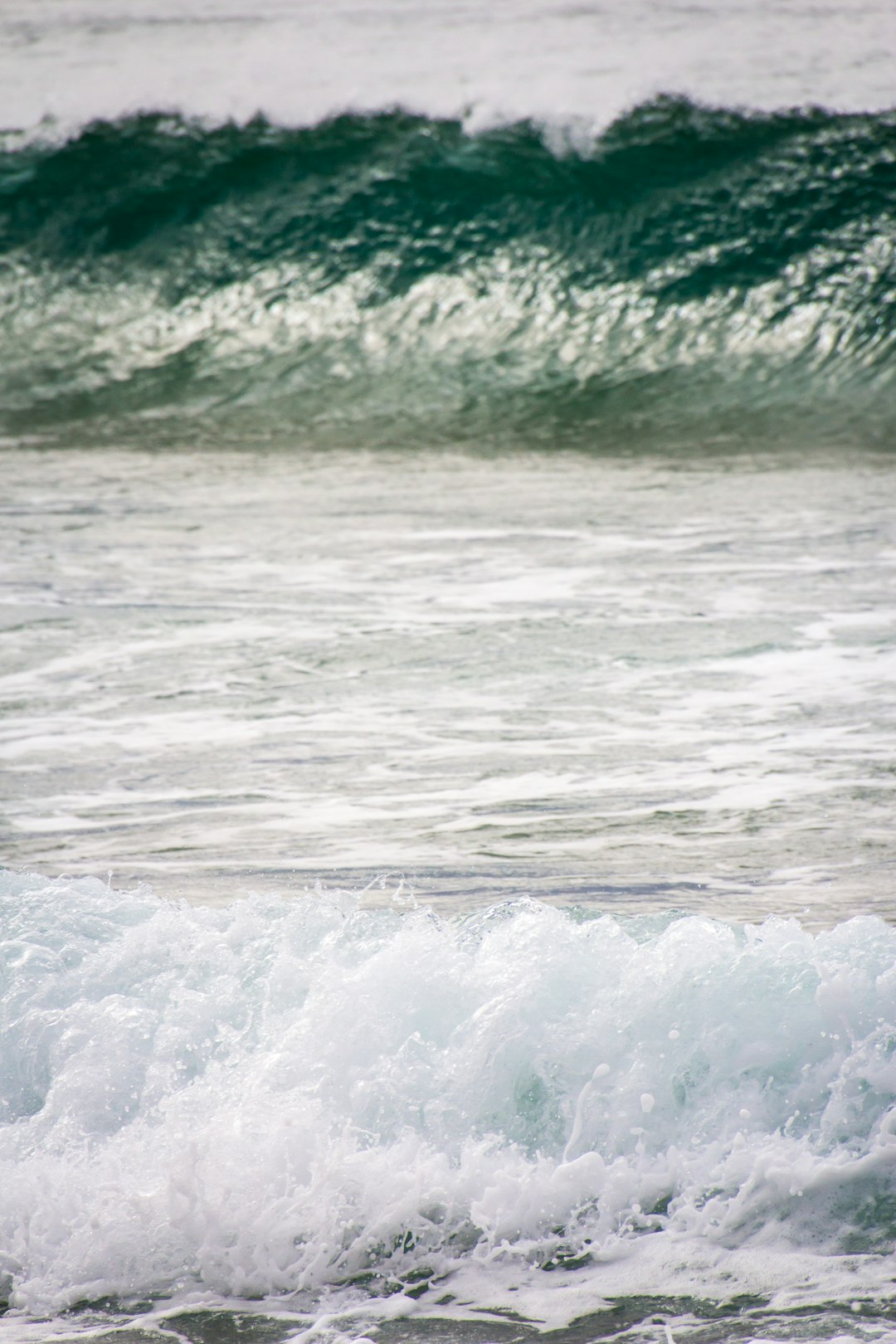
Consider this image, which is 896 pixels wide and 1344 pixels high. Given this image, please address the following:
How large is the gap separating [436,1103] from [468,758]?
5.82 feet

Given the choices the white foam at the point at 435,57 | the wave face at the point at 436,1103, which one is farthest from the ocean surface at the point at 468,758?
the white foam at the point at 435,57

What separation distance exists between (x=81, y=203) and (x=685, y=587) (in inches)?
369

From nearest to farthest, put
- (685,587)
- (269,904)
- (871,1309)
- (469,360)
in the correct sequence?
(871,1309)
(269,904)
(685,587)
(469,360)

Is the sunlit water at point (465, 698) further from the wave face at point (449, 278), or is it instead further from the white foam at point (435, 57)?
the white foam at point (435, 57)

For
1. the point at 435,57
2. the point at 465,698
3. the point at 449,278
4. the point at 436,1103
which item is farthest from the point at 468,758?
the point at 435,57

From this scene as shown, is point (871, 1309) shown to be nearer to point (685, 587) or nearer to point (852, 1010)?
point (852, 1010)

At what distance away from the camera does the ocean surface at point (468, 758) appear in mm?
2146

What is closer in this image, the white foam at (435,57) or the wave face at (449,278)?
the wave face at (449,278)

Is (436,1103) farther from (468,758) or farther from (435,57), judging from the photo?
(435,57)

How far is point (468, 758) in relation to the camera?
13.3 feet

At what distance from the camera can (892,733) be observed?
410 centimetres

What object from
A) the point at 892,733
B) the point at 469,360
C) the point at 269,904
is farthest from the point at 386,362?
the point at 269,904

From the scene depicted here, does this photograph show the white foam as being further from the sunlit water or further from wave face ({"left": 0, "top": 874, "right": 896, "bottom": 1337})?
wave face ({"left": 0, "top": 874, "right": 896, "bottom": 1337})

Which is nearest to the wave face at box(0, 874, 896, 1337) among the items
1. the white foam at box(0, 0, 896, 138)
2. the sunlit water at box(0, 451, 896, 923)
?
the sunlit water at box(0, 451, 896, 923)
